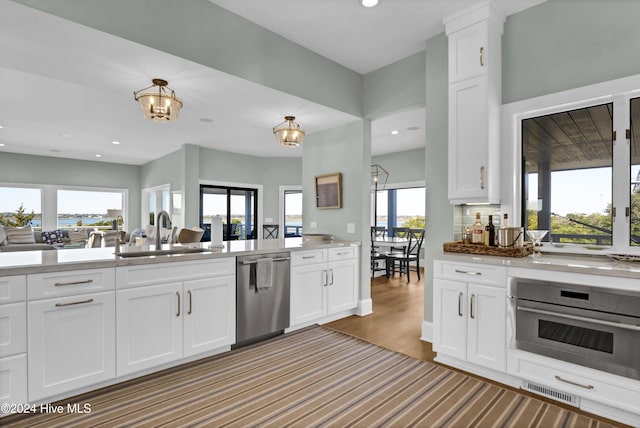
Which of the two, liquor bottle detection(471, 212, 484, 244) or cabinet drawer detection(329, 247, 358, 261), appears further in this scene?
cabinet drawer detection(329, 247, 358, 261)

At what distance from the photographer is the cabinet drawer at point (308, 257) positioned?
330 centimetres

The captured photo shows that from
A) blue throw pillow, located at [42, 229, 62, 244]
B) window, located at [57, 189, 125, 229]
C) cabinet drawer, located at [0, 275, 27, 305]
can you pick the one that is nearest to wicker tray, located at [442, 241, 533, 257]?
cabinet drawer, located at [0, 275, 27, 305]

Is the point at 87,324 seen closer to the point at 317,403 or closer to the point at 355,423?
the point at 317,403

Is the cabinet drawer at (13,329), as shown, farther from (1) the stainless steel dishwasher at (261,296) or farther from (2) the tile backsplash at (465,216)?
(2) the tile backsplash at (465,216)

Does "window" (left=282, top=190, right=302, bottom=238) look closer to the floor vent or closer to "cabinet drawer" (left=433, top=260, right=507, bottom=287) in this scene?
"cabinet drawer" (left=433, top=260, right=507, bottom=287)

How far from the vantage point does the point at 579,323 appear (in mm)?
1971

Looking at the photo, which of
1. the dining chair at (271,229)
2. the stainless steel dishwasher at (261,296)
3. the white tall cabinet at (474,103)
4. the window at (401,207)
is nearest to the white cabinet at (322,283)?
the stainless steel dishwasher at (261,296)

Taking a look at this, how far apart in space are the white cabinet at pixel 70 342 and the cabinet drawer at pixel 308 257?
1583mm

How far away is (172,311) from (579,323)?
2.71m

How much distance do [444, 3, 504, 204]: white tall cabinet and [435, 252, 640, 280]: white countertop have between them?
0.56 meters

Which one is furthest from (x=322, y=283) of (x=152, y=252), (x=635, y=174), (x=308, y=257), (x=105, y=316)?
(x=635, y=174)

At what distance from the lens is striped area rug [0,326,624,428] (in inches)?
75.2

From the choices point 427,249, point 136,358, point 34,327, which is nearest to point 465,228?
point 427,249

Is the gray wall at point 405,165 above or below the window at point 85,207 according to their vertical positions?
above
